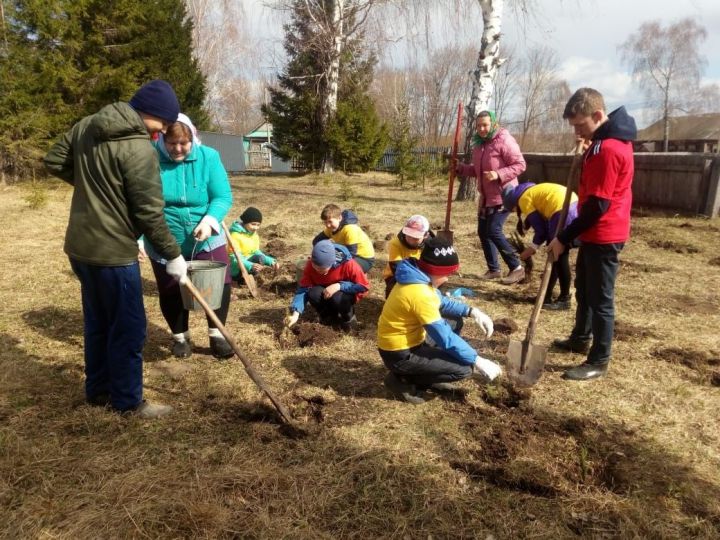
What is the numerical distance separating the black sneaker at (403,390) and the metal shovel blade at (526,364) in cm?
64

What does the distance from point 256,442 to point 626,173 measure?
2654 mm

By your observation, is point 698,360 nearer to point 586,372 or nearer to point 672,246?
point 586,372

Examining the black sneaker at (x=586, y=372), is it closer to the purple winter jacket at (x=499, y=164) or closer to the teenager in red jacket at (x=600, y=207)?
the teenager in red jacket at (x=600, y=207)

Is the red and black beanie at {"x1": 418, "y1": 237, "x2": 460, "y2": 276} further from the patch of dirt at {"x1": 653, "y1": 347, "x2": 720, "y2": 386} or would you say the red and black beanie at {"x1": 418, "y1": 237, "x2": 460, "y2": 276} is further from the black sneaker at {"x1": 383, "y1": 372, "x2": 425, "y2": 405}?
the patch of dirt at {"x1": 653, "y1": 347, "x2": 720, "y2": 386}

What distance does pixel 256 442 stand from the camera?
8.77 ft

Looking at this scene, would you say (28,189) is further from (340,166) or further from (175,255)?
(175,255)

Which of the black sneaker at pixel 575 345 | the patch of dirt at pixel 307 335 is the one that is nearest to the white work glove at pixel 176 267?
the patch of dirt at pixel 307 335

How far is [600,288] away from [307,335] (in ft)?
7.07

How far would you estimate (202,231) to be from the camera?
10.5 ft

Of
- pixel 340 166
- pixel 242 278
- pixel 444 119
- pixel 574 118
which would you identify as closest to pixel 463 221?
pixel 242 278

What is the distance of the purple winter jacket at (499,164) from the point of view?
5312 mm

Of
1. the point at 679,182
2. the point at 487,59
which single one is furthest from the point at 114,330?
the point at 487,59

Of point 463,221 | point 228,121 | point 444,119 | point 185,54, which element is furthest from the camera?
point 228,121

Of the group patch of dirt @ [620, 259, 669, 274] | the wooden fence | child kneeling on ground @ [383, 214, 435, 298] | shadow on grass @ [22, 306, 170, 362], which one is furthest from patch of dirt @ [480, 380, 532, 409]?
the wooden fence
